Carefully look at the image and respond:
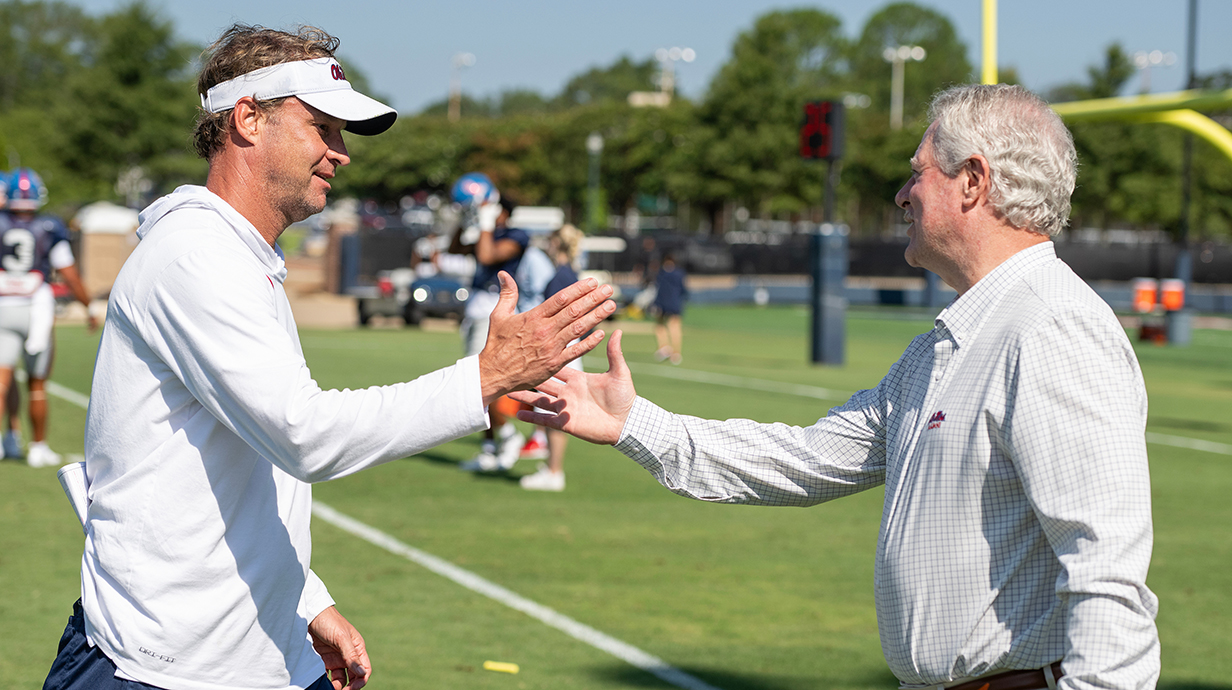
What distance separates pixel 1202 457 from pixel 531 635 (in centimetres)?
895

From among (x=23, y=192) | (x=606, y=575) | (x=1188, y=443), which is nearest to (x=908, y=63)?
(x=1188, y=443)

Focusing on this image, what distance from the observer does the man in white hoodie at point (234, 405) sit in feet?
7.95

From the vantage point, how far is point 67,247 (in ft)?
34.9

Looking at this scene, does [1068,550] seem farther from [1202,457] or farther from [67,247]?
[1202,457]

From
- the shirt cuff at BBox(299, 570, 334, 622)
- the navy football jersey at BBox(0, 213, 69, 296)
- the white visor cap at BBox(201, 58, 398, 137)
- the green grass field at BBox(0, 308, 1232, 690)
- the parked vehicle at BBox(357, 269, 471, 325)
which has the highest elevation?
the white visor cap at BBox(201, 58, 398, 137)

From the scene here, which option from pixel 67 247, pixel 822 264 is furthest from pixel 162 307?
pixel 822 264

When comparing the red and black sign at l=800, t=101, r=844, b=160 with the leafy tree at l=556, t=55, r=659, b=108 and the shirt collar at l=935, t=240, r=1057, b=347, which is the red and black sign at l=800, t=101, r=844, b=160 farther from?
the leafy tree at l=556, t=55, r=659, b=108

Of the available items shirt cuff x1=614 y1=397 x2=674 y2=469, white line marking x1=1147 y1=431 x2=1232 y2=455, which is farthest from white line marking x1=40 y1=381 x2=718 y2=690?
white line marking x1=1147 y1=431 x2=1232 y2=455

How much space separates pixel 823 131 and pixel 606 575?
48.7 ft

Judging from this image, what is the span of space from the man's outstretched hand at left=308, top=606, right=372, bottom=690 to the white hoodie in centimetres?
31

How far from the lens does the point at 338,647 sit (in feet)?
10.2

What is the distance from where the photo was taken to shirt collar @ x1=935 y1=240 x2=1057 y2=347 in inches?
105

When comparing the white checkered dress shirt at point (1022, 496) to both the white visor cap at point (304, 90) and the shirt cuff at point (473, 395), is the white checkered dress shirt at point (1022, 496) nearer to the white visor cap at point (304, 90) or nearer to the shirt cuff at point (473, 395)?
the shirt cuff at point (473, 395)

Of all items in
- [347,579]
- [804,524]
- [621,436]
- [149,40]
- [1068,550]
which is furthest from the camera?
[149,40]
